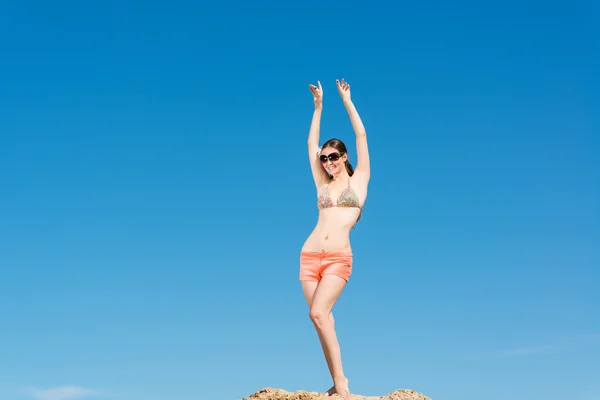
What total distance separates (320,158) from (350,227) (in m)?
1.41

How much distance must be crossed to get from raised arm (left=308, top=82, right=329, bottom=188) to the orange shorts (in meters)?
1.43

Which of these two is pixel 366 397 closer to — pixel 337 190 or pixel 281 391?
pixel 281 391

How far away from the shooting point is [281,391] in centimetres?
1229

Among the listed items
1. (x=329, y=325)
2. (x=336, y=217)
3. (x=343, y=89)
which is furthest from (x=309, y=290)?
(x=343, y=89)

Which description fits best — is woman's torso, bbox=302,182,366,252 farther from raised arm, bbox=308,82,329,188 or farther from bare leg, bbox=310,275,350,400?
bare leg, bbox=310,275,350,400

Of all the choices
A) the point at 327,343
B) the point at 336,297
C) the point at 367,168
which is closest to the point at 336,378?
the point at 327,343

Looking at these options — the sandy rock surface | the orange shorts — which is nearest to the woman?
the orange shorts

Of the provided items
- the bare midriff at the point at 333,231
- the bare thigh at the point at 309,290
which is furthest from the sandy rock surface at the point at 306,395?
the bare midriff at the point at 333,231

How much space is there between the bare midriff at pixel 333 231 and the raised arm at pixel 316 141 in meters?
0.78

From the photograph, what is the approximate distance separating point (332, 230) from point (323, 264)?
0.60m

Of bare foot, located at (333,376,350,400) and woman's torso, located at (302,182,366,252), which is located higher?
woman's torso, located at (302,182,366,252)

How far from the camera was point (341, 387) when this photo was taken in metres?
11.5

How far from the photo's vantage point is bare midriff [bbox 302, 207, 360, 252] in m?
11.7

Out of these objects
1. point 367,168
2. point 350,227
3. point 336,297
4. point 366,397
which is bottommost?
point 366,397
